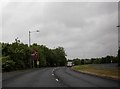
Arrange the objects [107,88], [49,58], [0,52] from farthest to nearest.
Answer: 1. [49,58]
2. [0,52]
3. [107,88]

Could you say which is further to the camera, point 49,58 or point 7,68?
point 49,58

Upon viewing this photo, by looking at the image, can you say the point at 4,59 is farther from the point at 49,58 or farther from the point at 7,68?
the point at 49,58

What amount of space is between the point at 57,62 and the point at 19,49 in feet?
342

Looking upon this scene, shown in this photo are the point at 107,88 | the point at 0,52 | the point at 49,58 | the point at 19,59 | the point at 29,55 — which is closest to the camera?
the point at 107,88

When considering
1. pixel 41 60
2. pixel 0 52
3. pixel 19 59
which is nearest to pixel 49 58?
pixel 41 60

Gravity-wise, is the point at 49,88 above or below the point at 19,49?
below

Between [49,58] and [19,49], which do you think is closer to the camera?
[19,49]

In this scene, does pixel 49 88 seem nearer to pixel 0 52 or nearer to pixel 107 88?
pixel 107 88

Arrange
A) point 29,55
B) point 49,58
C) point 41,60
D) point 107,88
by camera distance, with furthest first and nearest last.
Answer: point 49,58
point 41,60
point 29,55
point 107,88

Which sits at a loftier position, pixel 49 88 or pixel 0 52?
pixel 0 52

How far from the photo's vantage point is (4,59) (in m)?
54.2

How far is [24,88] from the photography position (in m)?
20.1

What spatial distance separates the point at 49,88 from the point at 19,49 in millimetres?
53047

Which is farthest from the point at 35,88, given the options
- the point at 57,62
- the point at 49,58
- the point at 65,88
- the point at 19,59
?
the point at 57,62
